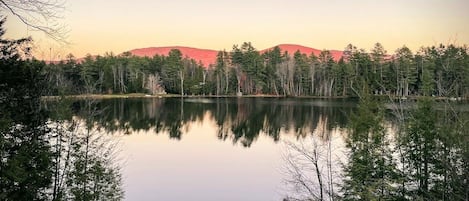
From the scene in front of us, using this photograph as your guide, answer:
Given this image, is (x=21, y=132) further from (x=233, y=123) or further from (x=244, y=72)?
(x=244, y=72)

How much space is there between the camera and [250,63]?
4075 inches

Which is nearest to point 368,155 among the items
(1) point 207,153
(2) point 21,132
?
(2) point 21,132

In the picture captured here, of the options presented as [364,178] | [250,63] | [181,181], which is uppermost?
[250,63]

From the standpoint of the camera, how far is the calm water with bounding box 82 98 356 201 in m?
20.4

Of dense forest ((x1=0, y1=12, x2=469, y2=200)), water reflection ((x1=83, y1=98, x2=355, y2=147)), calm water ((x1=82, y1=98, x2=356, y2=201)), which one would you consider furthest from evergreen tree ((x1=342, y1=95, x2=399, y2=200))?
water reflection ((x1=83, y1=98, x2=355, y2=147))

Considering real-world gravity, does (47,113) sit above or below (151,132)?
above

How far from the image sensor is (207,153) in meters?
Result: 28.9

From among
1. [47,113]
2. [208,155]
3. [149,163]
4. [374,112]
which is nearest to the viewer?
[47,113]

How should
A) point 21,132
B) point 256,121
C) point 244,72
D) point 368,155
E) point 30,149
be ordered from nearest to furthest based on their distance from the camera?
1. point 30,149
2. point 21,132
3. point 368,155
4. point 256,121
5. point 244,72

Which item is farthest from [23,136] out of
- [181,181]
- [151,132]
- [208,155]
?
[151,132]

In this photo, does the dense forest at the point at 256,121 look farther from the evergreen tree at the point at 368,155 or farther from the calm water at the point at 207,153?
the calm water at the point at 207,153

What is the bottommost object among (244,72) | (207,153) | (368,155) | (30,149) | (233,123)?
(207,153)

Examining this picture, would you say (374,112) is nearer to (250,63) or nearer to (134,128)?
(134,128)

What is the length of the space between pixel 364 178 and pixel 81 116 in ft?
40.7
